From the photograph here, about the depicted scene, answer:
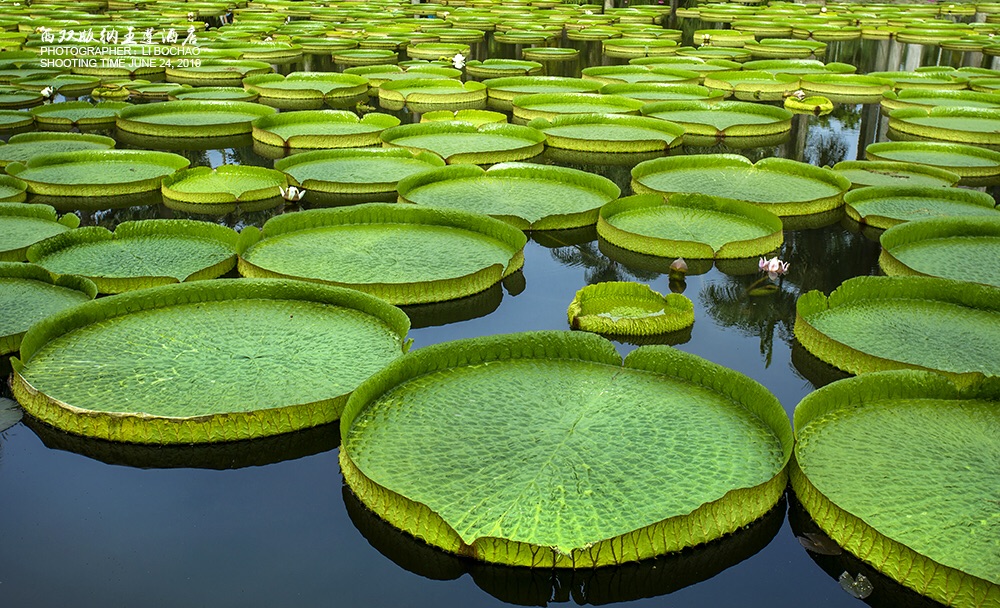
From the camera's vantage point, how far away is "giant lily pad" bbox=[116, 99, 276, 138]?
6.50 m

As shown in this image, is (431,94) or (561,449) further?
(431,94)

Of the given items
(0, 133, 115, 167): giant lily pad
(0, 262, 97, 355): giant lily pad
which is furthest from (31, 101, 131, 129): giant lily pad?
(0, 262, 97, 355): giant lily pad

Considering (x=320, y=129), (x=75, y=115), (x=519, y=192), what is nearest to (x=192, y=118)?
(x=75, y=115)

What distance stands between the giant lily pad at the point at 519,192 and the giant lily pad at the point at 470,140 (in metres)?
0.48

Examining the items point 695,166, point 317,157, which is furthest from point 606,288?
point 317,157

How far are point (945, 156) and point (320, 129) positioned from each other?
4368 mm

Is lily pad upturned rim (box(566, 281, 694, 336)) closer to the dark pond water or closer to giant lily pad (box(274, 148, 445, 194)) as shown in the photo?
the dark pond water

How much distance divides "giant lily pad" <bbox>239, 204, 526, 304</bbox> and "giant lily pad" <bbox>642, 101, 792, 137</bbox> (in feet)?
11.1

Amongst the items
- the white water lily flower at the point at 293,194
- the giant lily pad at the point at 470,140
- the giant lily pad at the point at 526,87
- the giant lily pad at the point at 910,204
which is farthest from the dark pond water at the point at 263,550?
the giant lily pad at the point at 526,87

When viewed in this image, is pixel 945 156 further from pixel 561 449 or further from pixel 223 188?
pixel 561 449

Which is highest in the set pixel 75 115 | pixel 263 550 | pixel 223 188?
pixel 75 115

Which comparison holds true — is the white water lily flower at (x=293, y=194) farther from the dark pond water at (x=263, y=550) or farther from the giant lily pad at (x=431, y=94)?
the giant lily pad at (x=431, y=94)

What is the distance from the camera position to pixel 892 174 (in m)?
5.48

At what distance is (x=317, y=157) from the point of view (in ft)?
18.1
